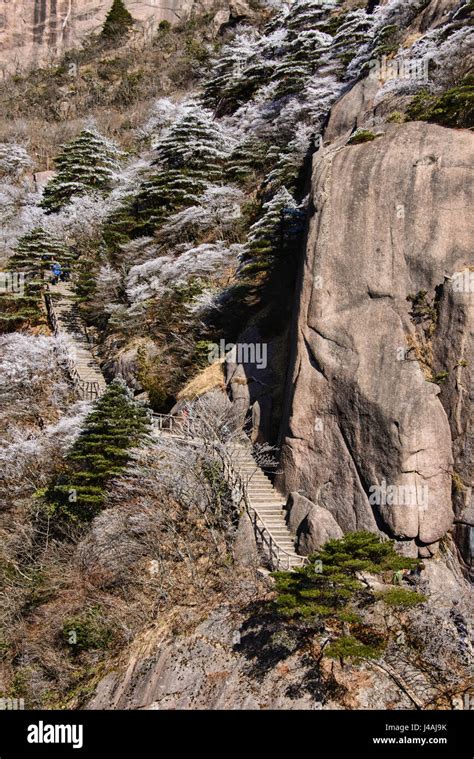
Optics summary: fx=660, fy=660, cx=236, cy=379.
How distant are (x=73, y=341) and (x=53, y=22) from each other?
59.2 meters

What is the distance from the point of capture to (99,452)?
21.3m

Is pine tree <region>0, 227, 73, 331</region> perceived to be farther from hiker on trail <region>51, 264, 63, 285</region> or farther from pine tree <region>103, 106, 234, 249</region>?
pine tree <region>103, 106, 234, 249</region>

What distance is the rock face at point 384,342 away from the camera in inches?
662

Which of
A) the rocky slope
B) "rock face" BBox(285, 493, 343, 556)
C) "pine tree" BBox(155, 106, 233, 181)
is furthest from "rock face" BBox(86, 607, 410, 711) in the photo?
"pine tree" BBox(155, 106, 233, 181)

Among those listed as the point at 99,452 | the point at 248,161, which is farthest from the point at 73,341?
the point at 248,161

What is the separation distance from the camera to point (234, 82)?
4366 cm

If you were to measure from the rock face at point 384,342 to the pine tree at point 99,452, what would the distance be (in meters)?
5.33

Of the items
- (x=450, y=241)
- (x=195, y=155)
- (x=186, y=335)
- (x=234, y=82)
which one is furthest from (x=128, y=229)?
(x=450, y=241)

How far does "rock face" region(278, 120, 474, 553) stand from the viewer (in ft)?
55.2

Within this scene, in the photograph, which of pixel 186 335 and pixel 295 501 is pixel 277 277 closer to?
pixel 186 335

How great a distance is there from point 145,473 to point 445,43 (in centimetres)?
1778

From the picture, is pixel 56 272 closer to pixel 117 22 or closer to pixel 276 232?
pixel 276 232

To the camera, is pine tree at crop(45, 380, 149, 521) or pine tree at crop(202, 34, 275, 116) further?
pine tree at crop(202, 34, 275, 116)

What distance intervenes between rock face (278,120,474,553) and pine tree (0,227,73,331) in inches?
686
